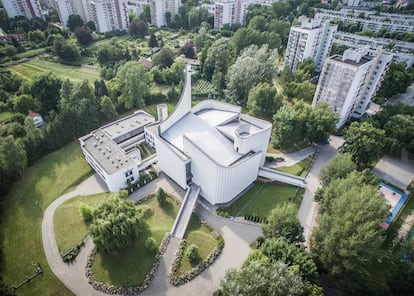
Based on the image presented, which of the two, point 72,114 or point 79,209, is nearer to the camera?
point 79,209

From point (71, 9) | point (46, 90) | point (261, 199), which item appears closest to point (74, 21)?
point (71, 9)

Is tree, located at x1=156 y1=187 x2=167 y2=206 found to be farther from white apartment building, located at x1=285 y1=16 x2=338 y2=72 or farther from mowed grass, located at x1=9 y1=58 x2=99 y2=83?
white apartment building, located at x1=285 y1=16 x2=338 y2=72

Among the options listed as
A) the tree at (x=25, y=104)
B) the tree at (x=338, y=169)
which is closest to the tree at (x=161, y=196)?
the tree at (x=338, y=169)

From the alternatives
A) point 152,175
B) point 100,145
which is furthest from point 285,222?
point 100,145

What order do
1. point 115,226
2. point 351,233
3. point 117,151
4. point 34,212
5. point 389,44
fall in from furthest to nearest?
point 389,44
point 117,151
point 34,212
point 115,226
point 351,233

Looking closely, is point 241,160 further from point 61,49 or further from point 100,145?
point 61,49

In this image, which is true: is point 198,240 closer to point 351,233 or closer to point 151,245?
point 151,245

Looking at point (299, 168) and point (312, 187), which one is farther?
point (299, 168)

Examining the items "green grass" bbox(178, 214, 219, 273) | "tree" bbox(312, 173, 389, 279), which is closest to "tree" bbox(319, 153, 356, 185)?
"tree" bbox(312, 173, 389, 279)

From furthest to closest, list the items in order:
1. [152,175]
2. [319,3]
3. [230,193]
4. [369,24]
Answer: [319,3] → [369,24] → [152,175] → [230,193]
